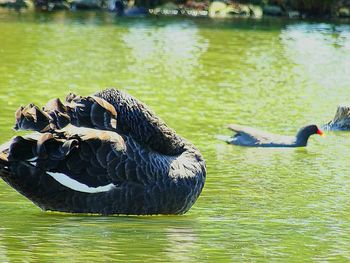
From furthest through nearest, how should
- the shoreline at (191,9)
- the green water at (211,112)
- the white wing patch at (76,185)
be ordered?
the shoreline at (191,9) < the white wing patch at (76,185) < the green water at (211,112)

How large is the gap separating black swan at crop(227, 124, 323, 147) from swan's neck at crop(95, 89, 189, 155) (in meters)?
4.52

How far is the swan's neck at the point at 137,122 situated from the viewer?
934 centimetres

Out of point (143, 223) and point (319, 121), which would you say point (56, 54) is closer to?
point (319, 121)

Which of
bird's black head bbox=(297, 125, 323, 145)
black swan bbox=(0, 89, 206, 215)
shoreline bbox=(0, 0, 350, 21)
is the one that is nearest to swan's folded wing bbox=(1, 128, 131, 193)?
black swan bbox=(0, 89, 206, 215)

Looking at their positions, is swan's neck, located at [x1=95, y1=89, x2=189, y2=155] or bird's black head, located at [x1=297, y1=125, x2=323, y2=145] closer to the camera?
swan's neck, located at [x1=95, y1=89, x2=189, y2=155]

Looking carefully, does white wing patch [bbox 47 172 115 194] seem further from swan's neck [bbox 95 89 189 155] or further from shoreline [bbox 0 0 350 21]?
shoreline [bbox 0 0 350 21]

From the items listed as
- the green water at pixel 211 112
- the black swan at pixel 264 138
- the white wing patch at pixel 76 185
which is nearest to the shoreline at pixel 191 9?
the green water at pixel 211 112

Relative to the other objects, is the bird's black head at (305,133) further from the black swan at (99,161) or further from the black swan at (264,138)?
the black swan at (99,161)

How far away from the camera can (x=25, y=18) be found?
108 feet

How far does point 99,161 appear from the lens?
885cm

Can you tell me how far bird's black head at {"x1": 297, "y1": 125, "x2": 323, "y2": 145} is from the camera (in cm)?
1402

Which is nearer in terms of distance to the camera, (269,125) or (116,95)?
(116,95)

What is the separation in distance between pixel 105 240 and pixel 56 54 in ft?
50.3

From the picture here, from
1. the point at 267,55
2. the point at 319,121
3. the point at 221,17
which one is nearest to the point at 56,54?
the point at 267,55
